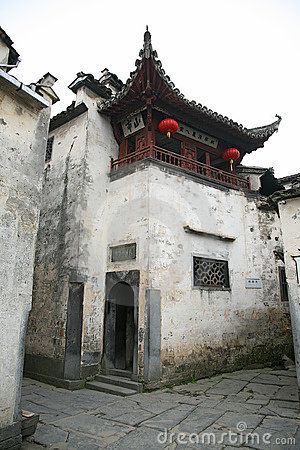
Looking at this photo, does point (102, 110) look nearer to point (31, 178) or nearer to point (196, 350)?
point (31, 178)

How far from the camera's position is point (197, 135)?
10.0 m

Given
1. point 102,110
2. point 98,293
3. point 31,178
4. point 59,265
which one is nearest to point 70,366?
point 98,293

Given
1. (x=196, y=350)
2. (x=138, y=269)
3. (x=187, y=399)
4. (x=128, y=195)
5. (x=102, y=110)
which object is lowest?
(x=187, y=399)

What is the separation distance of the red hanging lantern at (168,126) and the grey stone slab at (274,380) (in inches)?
271

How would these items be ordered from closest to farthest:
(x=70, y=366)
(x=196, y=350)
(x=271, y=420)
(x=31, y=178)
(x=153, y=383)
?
(x=31, y=178) < (x=271, y=420) < (x=153, y=383) < (x=70, y=366) < (x=196, y=350)

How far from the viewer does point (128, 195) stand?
8516 millimetres

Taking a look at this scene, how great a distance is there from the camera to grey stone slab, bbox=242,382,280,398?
6.59 m

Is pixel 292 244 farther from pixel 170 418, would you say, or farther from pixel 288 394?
pixel 170 418

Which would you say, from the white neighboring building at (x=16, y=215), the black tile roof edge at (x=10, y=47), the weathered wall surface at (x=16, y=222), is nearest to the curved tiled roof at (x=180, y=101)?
the black tile roof edge at (x=10, y=47)

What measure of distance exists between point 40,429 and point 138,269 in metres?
3.86

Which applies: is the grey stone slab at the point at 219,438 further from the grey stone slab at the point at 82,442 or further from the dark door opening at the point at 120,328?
the dark door opening at the point at 120,328

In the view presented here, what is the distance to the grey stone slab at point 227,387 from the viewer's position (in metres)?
6.77

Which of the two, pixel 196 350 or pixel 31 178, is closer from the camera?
pixel 31 178

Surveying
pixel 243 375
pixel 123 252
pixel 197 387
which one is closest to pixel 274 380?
pixel 243 375
